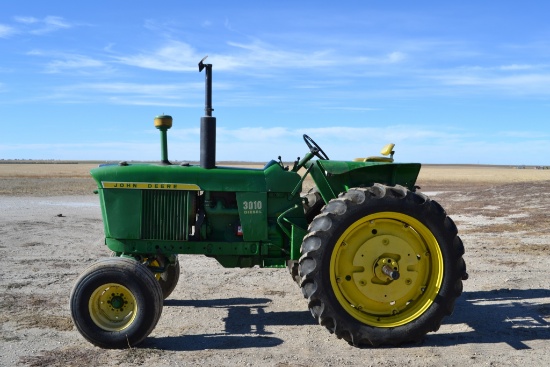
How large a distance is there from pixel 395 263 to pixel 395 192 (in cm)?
75

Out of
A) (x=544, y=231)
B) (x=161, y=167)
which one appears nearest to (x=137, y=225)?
(x=161, y=167)

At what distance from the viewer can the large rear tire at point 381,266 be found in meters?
5.70

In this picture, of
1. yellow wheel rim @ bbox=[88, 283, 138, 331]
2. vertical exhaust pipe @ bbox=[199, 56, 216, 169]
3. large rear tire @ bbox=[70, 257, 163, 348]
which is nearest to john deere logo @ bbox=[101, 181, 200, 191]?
vertical exhaust pipe @ bbox=[199, 56, 216, 169]

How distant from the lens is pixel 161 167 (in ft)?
20.7

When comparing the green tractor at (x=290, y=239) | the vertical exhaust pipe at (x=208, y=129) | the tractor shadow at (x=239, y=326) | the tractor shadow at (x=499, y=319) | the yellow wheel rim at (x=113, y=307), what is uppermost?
the vertical exhaust pipe at (x=208, y=129)

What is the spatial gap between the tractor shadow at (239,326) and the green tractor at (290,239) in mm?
414

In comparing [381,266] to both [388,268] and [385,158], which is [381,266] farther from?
[385,158]

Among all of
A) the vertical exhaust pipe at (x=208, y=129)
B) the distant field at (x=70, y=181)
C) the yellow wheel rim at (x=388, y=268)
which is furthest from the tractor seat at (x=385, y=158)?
the distant field at (x=70, y=181)

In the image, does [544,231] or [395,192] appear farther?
[544,231]

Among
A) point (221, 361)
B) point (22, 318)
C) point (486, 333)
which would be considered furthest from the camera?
point (22, 318)

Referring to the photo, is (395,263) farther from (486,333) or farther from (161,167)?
(161,167)

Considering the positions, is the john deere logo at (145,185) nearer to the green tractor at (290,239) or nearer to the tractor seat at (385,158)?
the green tractor at (290,239)

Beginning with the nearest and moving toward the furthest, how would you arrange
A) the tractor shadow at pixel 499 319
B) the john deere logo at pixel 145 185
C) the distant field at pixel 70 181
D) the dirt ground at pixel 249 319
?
1. the dirt ground at pixel 249 319
2. the tractor shadow at pixel 499 319
3. the john deere logo at pixel 145 185
4. the distant field at pixel 70 181

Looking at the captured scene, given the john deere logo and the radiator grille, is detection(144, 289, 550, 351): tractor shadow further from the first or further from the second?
the john deere logo
